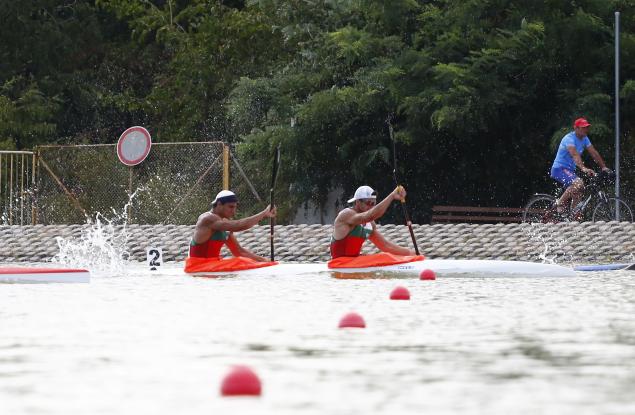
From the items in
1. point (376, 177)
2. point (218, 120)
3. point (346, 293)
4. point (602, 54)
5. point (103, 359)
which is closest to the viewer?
point (103, 359)

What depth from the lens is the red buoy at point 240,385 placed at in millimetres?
6883

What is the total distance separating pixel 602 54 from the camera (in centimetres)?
2677

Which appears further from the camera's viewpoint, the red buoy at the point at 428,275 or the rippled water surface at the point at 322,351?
the red buoy at the point at 428,275

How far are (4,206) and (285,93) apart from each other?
5702 millimetres

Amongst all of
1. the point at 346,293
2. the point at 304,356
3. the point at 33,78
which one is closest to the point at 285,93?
the point at 33,78

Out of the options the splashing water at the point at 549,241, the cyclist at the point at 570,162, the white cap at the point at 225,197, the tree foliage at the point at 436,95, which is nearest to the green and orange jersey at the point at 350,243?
the white cap at the point at 225,197

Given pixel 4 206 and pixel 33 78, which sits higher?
pixel 33 78

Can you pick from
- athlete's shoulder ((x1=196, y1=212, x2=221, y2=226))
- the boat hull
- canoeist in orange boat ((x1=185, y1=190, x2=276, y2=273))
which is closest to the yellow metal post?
canoeist in orange boat ((x1=185, y1=190, x2=276, y2=273))

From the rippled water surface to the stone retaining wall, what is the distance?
23.6ft

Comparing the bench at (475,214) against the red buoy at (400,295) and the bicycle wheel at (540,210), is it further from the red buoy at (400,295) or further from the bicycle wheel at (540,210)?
the red buoy at (400,295)

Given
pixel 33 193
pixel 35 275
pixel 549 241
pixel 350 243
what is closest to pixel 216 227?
pixel 350 243

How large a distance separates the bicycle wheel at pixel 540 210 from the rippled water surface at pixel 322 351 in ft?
24.6

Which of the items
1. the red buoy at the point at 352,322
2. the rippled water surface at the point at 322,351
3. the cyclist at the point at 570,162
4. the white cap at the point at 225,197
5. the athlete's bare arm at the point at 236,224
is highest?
the cyclist at the point at 570,162

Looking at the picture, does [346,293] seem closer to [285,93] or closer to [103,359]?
[103,359]
